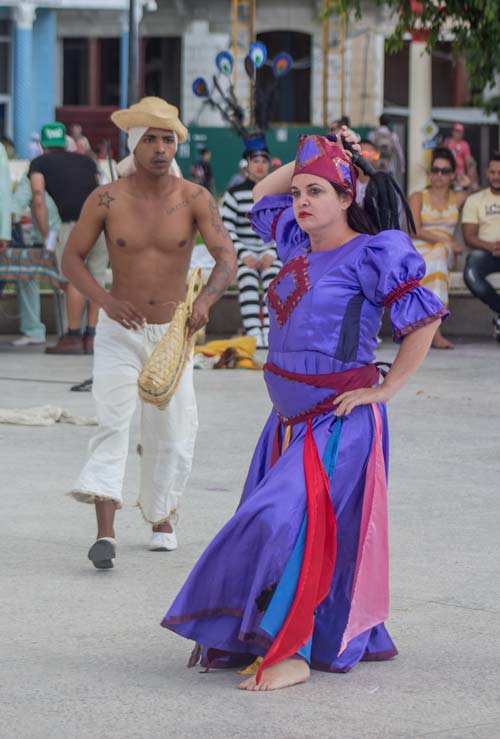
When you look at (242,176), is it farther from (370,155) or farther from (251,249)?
(370,155)

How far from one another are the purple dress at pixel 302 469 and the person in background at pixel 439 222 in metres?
10.7

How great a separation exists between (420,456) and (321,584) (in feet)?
15.2

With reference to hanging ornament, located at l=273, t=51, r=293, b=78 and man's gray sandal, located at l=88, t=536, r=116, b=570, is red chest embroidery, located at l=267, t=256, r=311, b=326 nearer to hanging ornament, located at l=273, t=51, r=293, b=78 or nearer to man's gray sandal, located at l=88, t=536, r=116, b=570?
man's gray sandal, located at l=88, t=536, r=116, b=570

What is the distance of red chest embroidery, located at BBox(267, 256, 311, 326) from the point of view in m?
5.39

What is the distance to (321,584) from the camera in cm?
518

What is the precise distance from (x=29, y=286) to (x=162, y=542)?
9.33 meters

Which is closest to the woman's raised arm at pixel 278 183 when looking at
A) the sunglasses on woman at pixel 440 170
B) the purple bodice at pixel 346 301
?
the purple bodice at pixel 346 301

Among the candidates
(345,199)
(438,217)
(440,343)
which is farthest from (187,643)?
(438,217)

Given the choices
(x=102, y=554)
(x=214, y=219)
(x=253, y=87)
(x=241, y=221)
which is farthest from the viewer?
(x=253, y=87)

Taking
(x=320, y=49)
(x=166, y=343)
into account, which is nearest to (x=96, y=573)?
(x=166, y=343)

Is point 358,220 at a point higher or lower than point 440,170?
lower

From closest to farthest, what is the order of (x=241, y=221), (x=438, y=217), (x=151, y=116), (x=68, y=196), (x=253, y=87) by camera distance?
1. (x=151, y=116)
2. (x=68, y=196)
3. (x=241, y=221)
4. (x=438, y=217)
5. (x=253, y=87)

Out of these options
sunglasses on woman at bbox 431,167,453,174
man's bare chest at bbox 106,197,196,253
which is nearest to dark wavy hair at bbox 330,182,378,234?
man's bare chest at bbox 106,197,196,253

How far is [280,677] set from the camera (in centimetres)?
510
